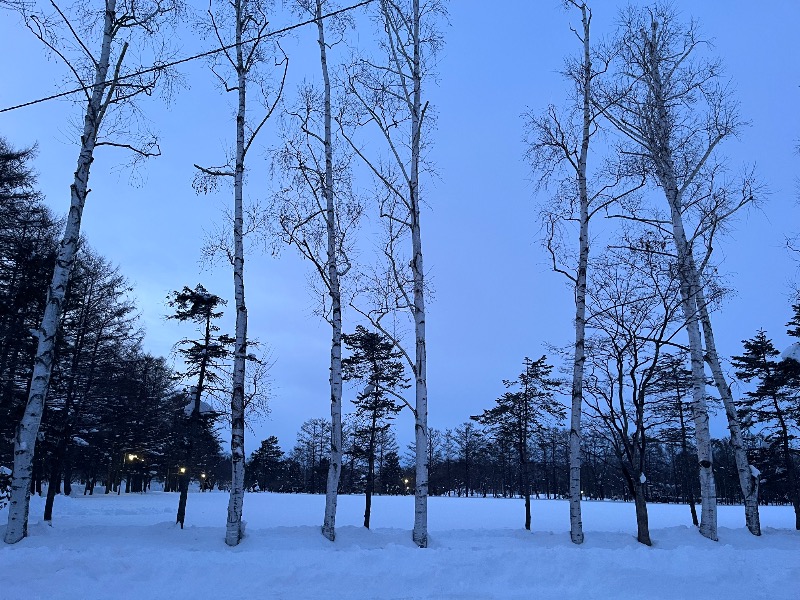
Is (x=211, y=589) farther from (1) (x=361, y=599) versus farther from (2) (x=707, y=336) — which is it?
(2) (x=707, y=336)

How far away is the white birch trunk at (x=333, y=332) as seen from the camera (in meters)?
11.0

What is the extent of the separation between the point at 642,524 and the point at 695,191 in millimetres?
9330

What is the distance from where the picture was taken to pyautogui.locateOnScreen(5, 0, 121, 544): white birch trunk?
7266 mm

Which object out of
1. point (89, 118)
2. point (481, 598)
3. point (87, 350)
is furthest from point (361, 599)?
point (87, 350)

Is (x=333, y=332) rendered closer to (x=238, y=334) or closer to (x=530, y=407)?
(x=238, y=334)

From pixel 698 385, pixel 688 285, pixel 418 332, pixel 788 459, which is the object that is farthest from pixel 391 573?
pixel 788 459

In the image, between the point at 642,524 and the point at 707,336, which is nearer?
the point at 642,524

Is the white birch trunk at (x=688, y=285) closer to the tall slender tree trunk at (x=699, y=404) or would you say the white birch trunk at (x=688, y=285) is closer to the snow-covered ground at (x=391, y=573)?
the tall slender tree trunk at (x=699, y=404)

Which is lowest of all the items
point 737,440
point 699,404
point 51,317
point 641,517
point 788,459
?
point 641,517

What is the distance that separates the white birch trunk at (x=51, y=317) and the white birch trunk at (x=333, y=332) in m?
5.00

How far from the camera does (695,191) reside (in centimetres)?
1391

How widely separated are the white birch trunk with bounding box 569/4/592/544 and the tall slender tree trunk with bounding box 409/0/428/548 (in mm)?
3195

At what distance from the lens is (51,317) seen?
7828mm

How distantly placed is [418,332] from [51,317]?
6.93 m
